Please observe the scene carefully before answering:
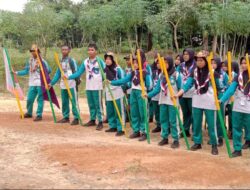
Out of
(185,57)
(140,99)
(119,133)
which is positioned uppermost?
(185,57)

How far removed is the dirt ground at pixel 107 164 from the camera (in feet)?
20.8

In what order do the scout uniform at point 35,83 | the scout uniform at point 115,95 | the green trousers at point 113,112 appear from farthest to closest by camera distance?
the scout uniform at point 35,83 → the green trousers at point 113,112 → the scout uniform at point 115,95

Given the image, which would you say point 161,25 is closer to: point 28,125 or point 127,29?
point 127,29

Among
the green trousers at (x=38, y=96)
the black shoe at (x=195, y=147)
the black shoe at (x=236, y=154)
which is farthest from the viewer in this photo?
the green trousers at (x=38, y=96)

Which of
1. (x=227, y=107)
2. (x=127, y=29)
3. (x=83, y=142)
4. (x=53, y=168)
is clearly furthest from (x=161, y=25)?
(x=53, y=168)

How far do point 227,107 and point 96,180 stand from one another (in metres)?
4.79

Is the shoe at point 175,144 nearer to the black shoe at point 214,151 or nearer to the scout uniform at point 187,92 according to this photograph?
the black shoe at point 214,151

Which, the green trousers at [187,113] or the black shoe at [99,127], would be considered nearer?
the green trousers at [187,113]

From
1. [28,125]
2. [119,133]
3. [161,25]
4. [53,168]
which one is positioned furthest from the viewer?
[161,25]

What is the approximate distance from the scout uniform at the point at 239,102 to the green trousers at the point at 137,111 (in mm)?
2049

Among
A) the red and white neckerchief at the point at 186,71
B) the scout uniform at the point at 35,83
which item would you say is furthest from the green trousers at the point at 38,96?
the red and white neckerchief at the point at 186,71

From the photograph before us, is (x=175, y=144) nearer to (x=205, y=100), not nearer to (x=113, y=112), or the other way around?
(x=205, y=100)

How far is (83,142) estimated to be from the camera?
9.05 m

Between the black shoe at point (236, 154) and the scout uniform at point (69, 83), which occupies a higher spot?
the scout uniform at point (69, 83)
